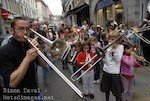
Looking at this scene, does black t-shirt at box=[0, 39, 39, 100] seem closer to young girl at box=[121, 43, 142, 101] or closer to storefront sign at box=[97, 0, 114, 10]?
young girl at box=[121, 43, 142, 101]

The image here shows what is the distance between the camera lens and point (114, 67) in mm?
5086

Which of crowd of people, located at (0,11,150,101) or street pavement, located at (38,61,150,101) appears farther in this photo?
street pavement, located at (38,61,150,101)

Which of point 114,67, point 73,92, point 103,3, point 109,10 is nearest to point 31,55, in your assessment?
point 114,67

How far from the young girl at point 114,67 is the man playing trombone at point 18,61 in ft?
7.60

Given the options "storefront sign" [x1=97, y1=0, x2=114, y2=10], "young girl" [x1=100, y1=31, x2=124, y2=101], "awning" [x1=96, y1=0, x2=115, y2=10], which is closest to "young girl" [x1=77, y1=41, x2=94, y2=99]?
"young girl" [x1=100, y1=31, x2=124, y2=101]

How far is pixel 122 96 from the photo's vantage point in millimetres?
5387

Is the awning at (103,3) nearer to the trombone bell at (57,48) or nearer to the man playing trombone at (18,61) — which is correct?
the trombone bell at (57,48)

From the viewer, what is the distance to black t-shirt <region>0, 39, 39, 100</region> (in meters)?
2.73

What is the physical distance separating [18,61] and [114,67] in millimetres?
2649

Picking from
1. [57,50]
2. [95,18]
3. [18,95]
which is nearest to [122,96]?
[57,50]

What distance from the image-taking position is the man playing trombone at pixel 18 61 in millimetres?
2631

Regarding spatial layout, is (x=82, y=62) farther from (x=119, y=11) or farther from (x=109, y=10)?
(x=109, y=10)

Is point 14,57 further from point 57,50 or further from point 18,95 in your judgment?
point 57,50

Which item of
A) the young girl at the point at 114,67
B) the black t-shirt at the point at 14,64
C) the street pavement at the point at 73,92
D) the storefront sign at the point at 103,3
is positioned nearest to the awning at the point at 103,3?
the storefront sign at the point at 103,3
